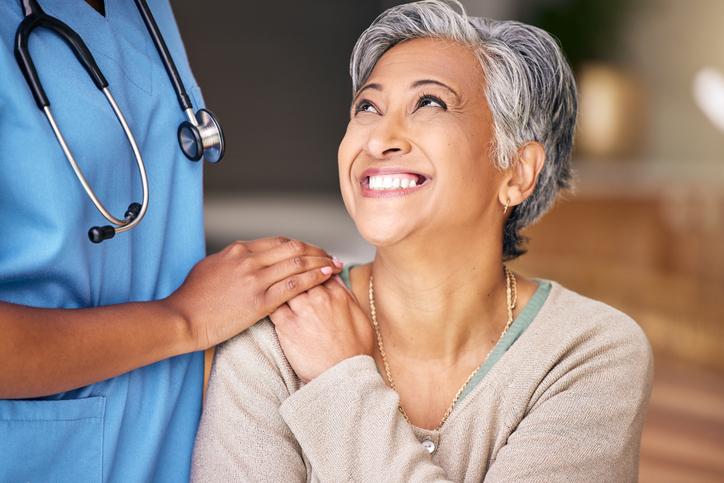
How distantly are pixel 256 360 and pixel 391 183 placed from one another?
0.37 m

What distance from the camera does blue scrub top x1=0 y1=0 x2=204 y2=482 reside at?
1.09 metres

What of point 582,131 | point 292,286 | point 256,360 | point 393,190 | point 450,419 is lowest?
point 582,131

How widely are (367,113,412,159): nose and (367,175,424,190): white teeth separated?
0.04 meters

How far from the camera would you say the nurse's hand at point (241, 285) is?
4.15 ft

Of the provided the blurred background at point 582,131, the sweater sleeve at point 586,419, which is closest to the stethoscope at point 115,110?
the sweater sleeve at point 586,419

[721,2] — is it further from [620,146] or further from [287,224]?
[287,224]

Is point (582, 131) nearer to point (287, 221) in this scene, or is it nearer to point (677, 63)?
point (677, 63)

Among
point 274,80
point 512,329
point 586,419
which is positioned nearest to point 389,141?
point 512,329

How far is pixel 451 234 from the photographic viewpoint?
1520 mm

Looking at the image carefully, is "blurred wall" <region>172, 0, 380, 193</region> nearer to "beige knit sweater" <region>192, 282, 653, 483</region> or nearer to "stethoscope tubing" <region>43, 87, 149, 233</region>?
"beige knit sweater" <region>192, 282, 653, 483</region>

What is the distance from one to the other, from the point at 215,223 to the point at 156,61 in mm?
5706

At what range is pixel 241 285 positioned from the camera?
1.31m

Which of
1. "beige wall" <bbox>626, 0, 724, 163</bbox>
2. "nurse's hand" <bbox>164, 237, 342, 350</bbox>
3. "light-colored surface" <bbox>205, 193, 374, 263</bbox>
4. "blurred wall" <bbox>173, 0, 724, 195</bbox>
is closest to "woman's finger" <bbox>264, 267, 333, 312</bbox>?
"nurse's hand" <bbox>164, 237, 342, 350</bbox>

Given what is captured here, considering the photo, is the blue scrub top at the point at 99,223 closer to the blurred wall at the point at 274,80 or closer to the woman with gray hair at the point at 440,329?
Result: the woman with gray hair at the point at 440,329
